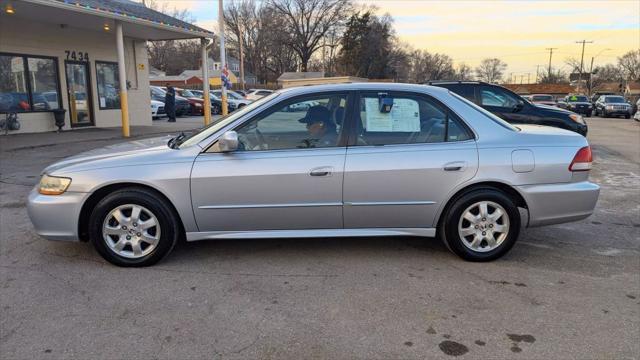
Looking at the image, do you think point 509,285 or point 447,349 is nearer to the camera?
point 447,349

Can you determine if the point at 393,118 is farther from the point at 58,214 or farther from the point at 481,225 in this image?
the point at 58,214

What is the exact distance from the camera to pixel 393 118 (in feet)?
13.9

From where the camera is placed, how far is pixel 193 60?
86625 mm

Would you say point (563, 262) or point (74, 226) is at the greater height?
point (74, 226)

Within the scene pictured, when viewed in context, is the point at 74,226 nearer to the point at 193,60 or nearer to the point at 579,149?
the point at 579,149

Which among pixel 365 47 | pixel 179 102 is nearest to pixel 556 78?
pixel 365 47

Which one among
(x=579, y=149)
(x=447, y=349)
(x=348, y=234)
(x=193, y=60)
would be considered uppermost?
(x=193, y=60)

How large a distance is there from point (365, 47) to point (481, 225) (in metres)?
71.1

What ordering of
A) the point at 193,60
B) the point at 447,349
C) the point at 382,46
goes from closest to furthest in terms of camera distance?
the point at 447,349 < the point at 382,46 < the point at 193,60

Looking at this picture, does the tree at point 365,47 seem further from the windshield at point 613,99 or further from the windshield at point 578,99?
the windshield at point 613,99

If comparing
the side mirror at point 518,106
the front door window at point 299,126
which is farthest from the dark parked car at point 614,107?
the front door window at point 299,126

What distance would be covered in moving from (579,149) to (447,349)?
8.03 ft

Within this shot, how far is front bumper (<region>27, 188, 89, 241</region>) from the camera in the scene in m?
4.02

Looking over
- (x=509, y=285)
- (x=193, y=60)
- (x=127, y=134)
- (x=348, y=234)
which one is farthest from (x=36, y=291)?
(x=193, y=60)
